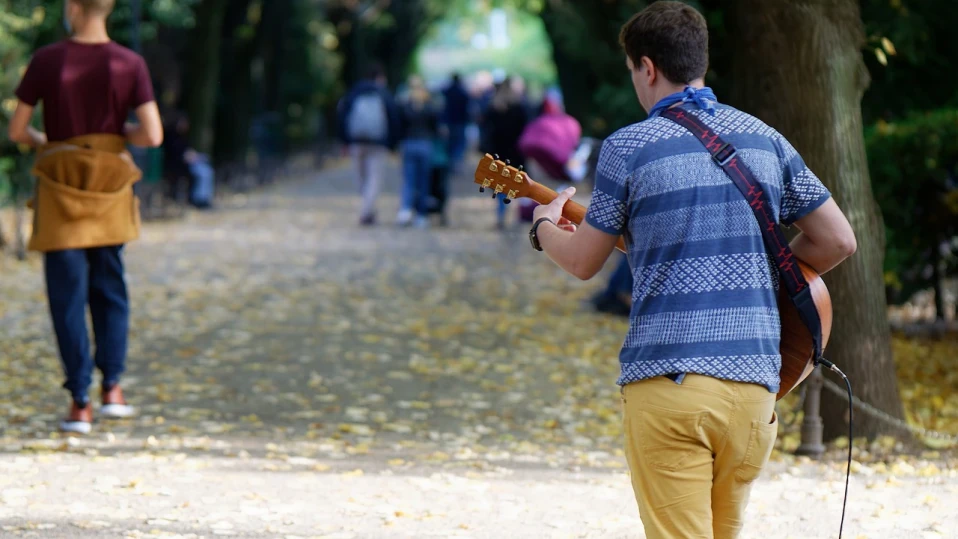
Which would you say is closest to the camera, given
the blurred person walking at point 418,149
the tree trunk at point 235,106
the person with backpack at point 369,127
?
the person with backpack at point 369,127

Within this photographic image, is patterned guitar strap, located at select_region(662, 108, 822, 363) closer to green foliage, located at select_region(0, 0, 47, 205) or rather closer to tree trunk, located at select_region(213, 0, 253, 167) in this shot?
green foliage, located at select_region(0, 0, 47, 205)

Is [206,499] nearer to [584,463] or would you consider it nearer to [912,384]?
[584,463]

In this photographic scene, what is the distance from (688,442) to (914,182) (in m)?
6.23

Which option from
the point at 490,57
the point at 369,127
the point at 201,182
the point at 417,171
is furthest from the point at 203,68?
the point at 490,57

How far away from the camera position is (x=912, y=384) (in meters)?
8.66

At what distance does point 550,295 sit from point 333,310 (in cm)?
218

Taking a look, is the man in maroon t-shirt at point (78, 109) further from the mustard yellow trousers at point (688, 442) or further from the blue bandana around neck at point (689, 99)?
the mustard yellow trousers at point (688, 442)

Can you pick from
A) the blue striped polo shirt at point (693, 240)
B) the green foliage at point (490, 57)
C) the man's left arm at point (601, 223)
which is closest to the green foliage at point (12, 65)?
the man's left arm at point (601, 223)

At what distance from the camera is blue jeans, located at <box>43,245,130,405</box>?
6.45 meters

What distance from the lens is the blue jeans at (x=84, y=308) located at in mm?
6453

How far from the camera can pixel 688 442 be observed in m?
3.27

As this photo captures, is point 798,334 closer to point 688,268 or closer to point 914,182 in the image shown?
point 688,268

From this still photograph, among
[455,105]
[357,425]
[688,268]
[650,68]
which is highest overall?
[650,68]

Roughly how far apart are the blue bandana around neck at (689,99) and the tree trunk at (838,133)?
11.2 feet
